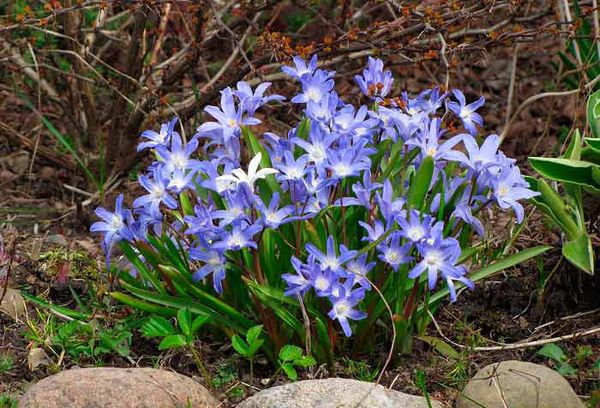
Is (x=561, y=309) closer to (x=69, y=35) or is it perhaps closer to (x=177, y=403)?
(x=177, y=403)

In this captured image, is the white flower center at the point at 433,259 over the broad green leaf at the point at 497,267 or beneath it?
over

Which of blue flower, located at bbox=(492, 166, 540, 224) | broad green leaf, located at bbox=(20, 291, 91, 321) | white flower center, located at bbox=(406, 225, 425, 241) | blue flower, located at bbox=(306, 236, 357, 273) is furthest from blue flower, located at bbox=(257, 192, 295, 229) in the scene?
broad green leaf, located at bbox=(20, 291, 91, 321)

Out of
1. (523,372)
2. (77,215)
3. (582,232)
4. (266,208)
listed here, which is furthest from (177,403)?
(77,215)

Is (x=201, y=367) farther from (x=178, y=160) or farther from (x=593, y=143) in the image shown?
(x=593, y=143)

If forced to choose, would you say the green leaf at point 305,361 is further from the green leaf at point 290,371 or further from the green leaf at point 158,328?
the green leaf at point 158,328

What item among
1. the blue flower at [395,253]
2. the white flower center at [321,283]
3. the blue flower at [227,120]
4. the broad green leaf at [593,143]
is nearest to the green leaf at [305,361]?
the white flower center at [321,283]

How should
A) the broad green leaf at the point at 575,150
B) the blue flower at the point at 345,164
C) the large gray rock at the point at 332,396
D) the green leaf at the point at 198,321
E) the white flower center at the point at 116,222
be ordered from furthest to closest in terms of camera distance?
1. the broad green leaf at the point at 575,150
2. the white flower center at the point at 116,222
3. the green leaf at the point at 198,321
4. the blue flower at the point at 345,164
5. the large gray rock at the point at 332,396

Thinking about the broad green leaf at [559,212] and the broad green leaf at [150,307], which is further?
the broad green leaf at [559,212]

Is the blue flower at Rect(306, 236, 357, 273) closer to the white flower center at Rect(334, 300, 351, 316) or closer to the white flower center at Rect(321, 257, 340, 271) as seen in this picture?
the white flower center at Rect(321, 257, 340, 271)
